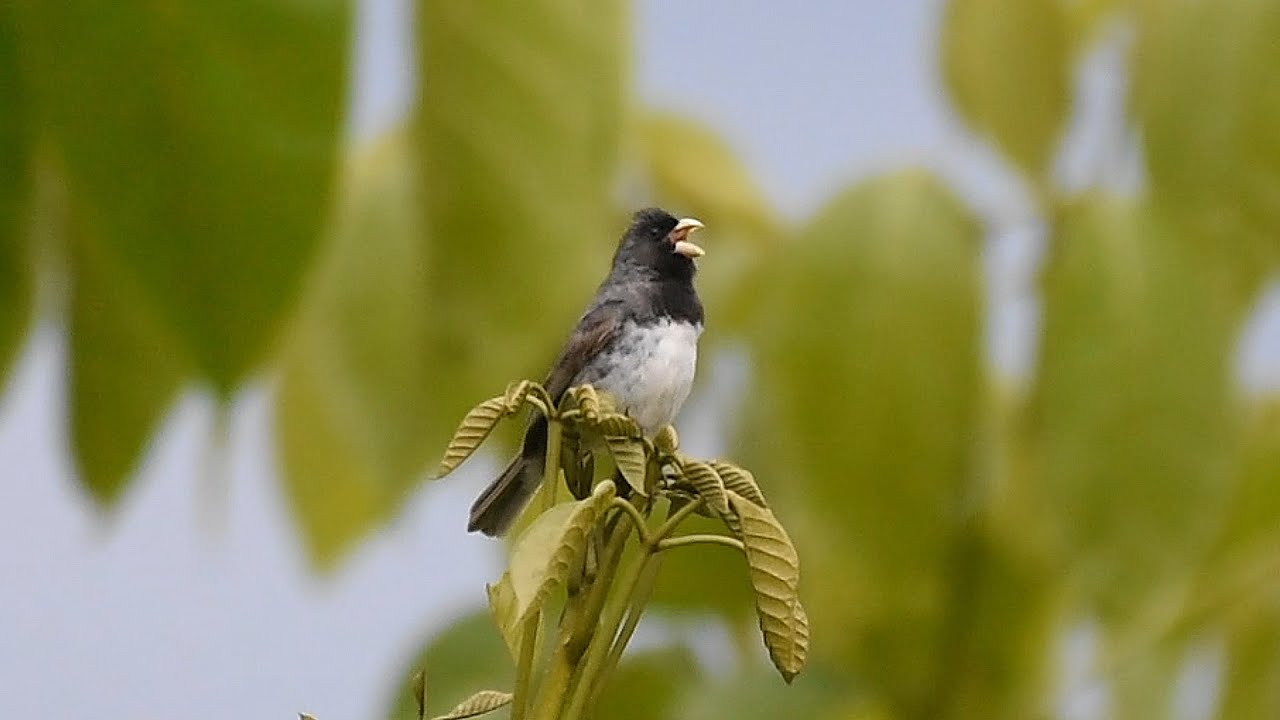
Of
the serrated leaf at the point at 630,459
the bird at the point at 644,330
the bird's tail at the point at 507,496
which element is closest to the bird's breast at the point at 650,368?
the bird at the point at 644,330

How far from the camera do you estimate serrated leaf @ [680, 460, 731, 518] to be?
31 centimetres

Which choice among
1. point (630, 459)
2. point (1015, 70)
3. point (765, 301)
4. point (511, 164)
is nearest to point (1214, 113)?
point (1015, 70)

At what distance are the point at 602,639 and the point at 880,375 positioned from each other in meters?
0.61

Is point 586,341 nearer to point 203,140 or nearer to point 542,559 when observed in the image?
point 203,140

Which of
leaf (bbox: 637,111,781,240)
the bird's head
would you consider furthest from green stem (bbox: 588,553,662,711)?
leaf (bbox: 637,111,781,240)

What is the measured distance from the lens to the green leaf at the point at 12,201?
0.54 meters

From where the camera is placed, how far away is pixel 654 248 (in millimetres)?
878

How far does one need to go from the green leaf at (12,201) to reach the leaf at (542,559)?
0.32 meters

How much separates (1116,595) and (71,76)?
596 millimetres

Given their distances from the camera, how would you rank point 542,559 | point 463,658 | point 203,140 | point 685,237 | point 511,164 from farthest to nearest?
point 463,658 < point 685,237 < point 511,164 < point 203,140 < point 542,559

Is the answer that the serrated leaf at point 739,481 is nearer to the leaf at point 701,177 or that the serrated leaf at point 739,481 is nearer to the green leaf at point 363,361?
the green leaf at point 363,361

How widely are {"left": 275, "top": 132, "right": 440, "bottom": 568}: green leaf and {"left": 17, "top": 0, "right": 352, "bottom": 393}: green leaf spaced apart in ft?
0.68

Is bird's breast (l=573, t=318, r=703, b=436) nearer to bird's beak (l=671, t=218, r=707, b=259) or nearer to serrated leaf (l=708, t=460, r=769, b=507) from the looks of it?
bird's beak (l=671, t=218, r=707, b=259)

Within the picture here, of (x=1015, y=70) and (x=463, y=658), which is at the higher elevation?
(x=1015, y=70)
